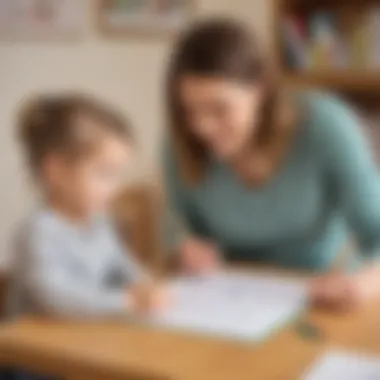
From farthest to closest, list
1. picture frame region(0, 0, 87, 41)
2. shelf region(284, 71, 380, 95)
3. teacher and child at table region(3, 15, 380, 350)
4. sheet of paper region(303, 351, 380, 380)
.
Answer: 1. picture frame region(0, 0, 87, 41)
2. shelf region(284, 71, 380, 95)
3. teacher and child at table region(3, 15, 380, 350)
4. sheet of paper region(303, 351, 380, 380)

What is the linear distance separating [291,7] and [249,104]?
0.92 meters

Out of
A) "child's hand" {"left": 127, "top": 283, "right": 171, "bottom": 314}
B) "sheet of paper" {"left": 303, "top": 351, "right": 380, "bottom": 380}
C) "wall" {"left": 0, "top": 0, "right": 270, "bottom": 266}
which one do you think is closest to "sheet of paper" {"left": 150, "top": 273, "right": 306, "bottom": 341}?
"child's hand" {"left": 127, "top": 283, "right": 171, "bottom": 314}

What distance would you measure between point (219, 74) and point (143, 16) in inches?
49.6

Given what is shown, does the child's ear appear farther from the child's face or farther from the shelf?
the shelf

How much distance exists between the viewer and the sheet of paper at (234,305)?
4.06 feet

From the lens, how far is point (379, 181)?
1.62m

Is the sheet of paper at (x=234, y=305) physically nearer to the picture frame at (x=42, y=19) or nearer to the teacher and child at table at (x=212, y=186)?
the teacher and child at table at (x=212, y=186)

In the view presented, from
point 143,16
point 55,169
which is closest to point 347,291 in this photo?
point 55,169

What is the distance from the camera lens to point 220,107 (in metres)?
1.56

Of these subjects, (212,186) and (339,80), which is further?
(339,80)

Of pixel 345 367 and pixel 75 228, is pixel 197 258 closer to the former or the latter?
pixel 75 228

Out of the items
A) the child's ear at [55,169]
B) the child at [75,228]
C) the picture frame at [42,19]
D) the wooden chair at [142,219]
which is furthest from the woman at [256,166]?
the picture frame at [42,19]

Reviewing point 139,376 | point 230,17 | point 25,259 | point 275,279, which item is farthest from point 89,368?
point 230,17

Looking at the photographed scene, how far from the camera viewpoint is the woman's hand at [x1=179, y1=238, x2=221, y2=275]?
1587 mm
